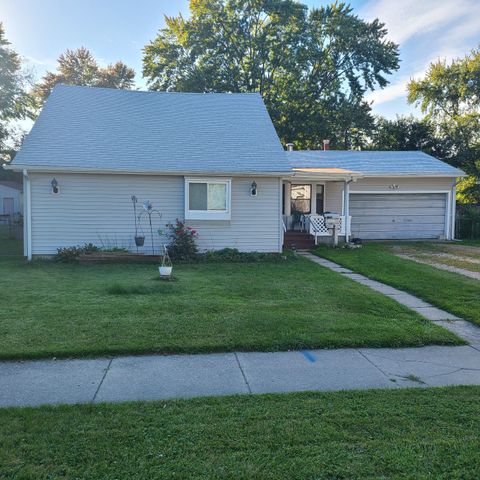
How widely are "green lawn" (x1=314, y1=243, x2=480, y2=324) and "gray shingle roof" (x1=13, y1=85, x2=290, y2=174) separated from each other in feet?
11.3

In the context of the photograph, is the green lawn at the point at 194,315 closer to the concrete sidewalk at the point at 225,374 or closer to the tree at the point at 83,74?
the concrete sidewalk at the point at 225,374

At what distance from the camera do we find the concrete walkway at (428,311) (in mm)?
5645

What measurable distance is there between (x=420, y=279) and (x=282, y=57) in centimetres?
2316

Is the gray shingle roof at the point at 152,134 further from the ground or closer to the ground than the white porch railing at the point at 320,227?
further from the ground

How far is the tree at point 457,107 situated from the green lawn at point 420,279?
17.7 metres

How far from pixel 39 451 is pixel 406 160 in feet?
62.1

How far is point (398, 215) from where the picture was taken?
58.1 ft

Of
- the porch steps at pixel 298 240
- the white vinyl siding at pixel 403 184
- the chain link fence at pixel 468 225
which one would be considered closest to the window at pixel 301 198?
the porch steps at pixel 298 240

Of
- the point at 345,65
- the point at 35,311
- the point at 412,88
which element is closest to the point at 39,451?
the point at 35,311

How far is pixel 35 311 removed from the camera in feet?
20.2

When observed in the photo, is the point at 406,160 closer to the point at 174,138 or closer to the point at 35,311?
the point at 174,138

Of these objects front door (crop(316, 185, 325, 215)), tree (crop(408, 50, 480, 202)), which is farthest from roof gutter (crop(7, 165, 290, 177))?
tree (crop(408, 50, 480, 202))

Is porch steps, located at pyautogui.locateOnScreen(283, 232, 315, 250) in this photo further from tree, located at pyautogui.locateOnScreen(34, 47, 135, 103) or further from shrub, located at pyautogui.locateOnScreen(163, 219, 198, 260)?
tree, located at pyautogui.locateOnScreen(34, 47, 135, 103)

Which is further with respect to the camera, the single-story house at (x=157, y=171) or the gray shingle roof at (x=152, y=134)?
the gray shingle roof at (x=152, y=134)
